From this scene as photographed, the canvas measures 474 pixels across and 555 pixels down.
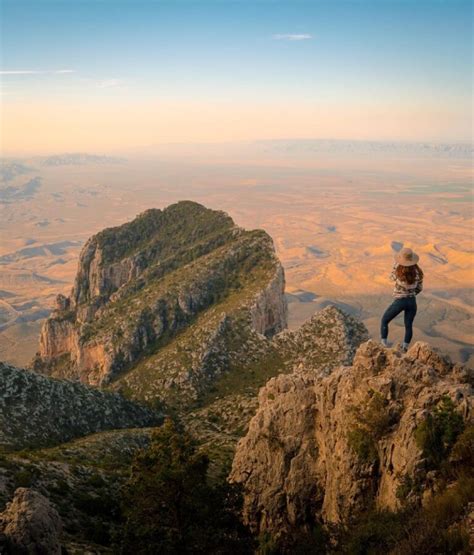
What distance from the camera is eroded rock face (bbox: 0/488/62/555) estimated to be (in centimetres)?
1580

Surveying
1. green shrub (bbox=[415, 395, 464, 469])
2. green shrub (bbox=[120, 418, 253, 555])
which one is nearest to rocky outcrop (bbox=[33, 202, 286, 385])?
green shrub (bbox=[120, 418, 253, 555])

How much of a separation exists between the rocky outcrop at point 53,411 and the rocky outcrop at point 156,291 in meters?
14.3

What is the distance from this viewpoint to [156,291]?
221ft

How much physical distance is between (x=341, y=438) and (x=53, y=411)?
28.2 metres

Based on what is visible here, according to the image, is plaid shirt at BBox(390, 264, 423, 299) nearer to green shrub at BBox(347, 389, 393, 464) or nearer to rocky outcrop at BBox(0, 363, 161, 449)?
green shrub at BBox(347, 389, 393, 464)

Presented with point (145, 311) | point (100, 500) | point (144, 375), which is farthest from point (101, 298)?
point (100, 500)

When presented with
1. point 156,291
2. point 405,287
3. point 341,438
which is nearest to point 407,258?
point 405,287

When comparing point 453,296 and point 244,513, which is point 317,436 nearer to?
point 244,513

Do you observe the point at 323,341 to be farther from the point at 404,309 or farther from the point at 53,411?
the point at 404,309

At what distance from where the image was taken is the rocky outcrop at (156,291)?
61.7 m

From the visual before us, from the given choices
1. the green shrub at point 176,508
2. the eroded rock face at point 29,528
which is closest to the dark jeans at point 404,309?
the green shrub at point 176,508

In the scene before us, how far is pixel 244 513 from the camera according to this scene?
2345 centimetres

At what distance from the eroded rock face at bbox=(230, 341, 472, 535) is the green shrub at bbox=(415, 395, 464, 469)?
25cm

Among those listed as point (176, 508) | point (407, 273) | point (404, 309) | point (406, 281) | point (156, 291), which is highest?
point (407, 273)
